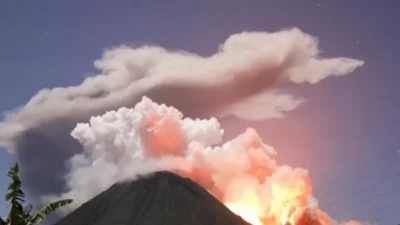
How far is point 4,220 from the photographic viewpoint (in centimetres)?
2555

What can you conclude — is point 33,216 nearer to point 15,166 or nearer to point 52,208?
point 52,208

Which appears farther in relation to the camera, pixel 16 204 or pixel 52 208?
pixel 52 208

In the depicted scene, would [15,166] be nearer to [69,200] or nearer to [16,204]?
[16,204]

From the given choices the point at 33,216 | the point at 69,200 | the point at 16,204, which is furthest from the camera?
the point at 69,200

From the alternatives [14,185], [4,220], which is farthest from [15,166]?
[4,220]

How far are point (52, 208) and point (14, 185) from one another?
3.10 meters

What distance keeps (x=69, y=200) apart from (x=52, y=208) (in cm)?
122

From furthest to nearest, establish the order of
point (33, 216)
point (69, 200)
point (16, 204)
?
point (69, 200), point (33, 216), point (16, 204)

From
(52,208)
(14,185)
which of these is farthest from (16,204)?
(52,208)

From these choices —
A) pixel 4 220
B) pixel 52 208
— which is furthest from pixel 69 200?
pixel 4 220

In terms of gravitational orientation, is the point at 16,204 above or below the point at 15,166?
below

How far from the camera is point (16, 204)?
24766 mm

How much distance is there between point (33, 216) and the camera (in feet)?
87.0

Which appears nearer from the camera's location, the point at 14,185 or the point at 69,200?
the point at 14,185
